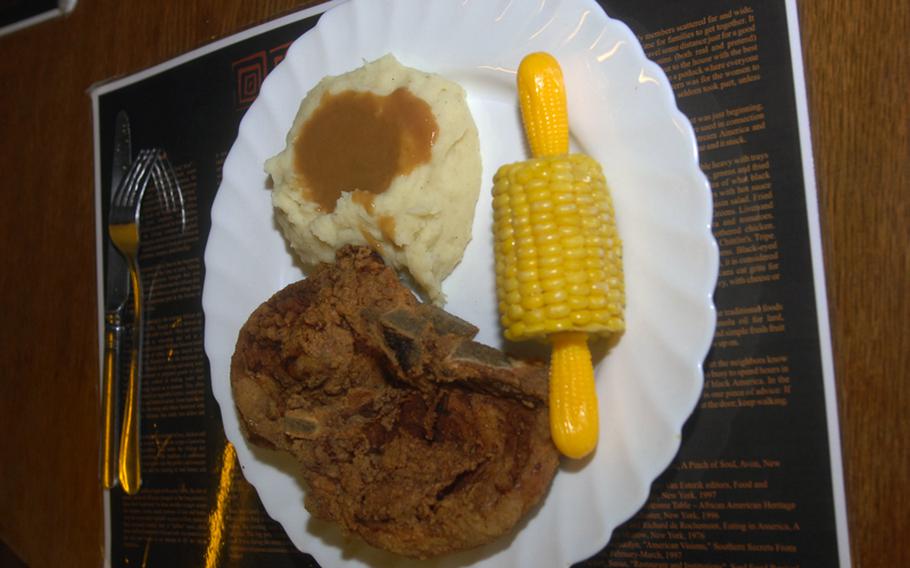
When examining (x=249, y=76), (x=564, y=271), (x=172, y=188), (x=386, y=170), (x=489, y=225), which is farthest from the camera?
(x=172, y=188)

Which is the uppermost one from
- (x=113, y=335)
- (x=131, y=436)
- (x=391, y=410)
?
(x=113, y=335)

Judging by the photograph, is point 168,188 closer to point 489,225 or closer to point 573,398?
point 489,225

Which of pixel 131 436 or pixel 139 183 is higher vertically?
pixel 139 183

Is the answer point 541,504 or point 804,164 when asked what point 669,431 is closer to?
point 541,504

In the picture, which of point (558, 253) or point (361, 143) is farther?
point (361, 143)

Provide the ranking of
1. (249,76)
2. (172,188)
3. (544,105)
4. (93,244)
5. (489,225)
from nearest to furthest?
(544,105) < (489,225) < (249,76) < (172,188) < (93,244)

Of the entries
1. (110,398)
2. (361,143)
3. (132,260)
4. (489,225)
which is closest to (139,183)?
(132,260)

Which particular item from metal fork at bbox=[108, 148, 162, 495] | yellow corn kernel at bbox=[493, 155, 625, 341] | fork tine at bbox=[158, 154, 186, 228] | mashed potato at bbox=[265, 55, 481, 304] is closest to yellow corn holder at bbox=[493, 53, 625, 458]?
yellow corn kernel at bbox=[493, 155, 625, 341]
